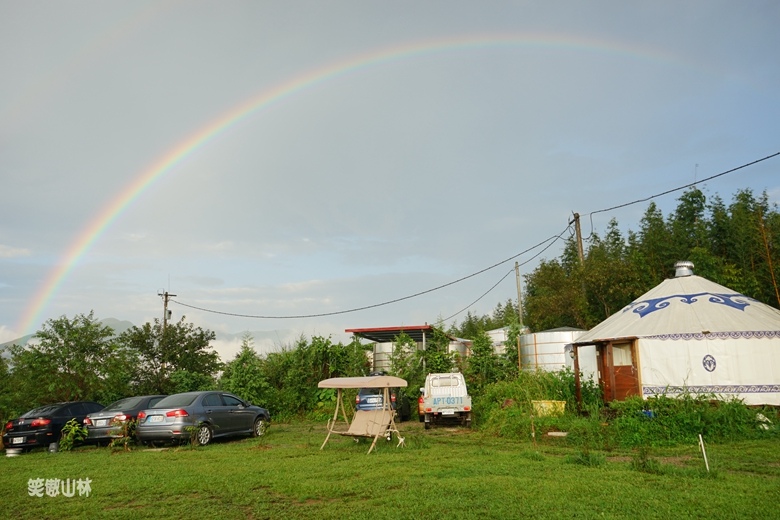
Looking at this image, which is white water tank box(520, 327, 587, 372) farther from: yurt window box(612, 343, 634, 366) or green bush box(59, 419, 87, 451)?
green bush box(59, 419, 87, 451)

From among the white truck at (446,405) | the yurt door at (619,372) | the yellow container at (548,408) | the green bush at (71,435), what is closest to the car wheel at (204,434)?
the green bush at (71,435)

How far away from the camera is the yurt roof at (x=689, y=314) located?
15742mm

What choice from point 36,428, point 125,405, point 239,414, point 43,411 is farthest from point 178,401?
point 43,411

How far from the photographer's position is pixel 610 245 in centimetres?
3181

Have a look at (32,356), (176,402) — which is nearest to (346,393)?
(176,402)

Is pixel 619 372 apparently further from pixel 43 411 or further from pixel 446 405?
pixel 43 411

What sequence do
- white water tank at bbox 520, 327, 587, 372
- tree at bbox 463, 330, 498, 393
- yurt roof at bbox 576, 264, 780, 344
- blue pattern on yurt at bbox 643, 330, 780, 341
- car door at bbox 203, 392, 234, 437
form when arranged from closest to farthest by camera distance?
car door at bbox 203, 392, 234, 437 → blue pattern on yurt at bbox 643, 330, 780, 341 → yurt roof at bbox 576, 264, 780, 344 → tree at bbox 463, 330, 498, 393 → white water tank at bbox 520, 327, 587, 372

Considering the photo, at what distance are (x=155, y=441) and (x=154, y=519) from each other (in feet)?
26.7

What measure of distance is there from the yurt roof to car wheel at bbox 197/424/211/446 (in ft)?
37.6

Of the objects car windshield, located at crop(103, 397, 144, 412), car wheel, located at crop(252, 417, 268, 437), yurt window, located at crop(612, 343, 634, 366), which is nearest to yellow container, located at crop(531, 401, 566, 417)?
yurt window, located at crop(612, 343, 634, 366)

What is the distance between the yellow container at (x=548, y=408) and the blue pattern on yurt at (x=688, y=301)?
179 inches

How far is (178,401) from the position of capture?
14328 mm

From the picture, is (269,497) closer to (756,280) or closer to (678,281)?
(678,281)

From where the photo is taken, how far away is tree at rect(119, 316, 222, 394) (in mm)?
24484
